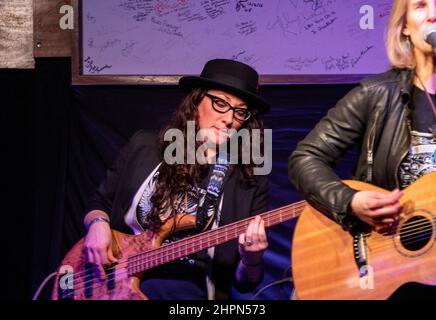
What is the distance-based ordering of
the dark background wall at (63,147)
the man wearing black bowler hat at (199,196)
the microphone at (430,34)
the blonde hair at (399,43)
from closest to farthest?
1. the microphone at (430,34)
2. the blonde hair at (399,43)
3. the man wearing black bowler hat at (199,196)
4. the dark background wall at (63,147)

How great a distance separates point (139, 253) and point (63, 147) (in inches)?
48.5

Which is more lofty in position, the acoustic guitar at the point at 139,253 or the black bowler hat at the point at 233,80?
the black bowler hat at the point at 233,80

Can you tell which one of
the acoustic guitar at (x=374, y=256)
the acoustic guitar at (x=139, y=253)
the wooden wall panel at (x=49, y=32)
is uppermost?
the wooden wall panel at (x=49, y=32)

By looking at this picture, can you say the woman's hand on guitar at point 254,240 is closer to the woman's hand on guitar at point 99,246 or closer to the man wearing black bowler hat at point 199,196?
the man wearing black bowler hat at point 199,196

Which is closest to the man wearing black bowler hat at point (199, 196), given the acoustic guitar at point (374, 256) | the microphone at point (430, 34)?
the acoustic guitar at point (374, 256)

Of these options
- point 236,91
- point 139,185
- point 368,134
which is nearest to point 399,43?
point 368,134

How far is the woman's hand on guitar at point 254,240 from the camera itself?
3.30 m

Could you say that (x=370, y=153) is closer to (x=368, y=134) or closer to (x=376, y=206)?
(x=368, y=134)

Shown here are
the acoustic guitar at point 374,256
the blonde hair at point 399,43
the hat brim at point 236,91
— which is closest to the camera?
the acoustic guitar at point 374,256

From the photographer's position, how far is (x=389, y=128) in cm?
241

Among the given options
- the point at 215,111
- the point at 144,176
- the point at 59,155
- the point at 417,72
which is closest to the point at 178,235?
the point at 144,176

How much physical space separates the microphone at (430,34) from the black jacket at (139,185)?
151 centimetres

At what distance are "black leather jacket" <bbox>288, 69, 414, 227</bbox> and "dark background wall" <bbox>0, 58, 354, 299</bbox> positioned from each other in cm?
170

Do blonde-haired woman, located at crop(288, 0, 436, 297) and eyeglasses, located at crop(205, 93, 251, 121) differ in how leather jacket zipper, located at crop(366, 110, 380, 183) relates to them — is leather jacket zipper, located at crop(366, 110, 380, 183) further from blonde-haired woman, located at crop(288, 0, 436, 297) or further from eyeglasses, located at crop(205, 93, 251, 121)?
eyeglasses, located at crop(205, 93, 251, 121)
